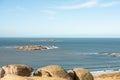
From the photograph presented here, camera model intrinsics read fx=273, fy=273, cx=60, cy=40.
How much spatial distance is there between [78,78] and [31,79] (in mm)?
8334

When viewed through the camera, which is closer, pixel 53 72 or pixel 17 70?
pixel 17 70

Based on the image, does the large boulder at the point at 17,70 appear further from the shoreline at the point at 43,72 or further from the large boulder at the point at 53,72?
the large boulder at the point at 53,72

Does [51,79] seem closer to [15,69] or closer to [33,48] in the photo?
[15,69]

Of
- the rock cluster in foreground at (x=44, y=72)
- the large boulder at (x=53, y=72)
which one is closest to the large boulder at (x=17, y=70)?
the rock cluster in foreground at (x=44, y=72)

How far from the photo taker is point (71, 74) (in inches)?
948

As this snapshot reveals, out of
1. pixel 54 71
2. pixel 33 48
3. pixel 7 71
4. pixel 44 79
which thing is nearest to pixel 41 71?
pixel 54 71

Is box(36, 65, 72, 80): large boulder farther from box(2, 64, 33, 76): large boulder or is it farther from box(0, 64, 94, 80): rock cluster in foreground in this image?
box(2, 64, 33, 76): large boulder

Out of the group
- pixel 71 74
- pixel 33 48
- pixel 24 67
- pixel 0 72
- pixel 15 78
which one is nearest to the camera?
pixel 15 78

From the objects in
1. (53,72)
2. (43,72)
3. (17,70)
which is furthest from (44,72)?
(17,70)

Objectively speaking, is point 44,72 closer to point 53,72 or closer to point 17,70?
point 53,72

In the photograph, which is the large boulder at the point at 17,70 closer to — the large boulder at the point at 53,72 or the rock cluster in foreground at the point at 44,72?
the rock cluster in foreground at the point at 44,72

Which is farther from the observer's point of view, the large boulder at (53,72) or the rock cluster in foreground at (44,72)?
the large boulder at (53,72)

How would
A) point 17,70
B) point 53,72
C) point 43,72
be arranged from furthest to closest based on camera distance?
point 53,72 → point 43,72 → point 17,70

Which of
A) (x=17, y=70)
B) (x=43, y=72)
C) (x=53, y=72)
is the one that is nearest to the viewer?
(x=17, y=70)
